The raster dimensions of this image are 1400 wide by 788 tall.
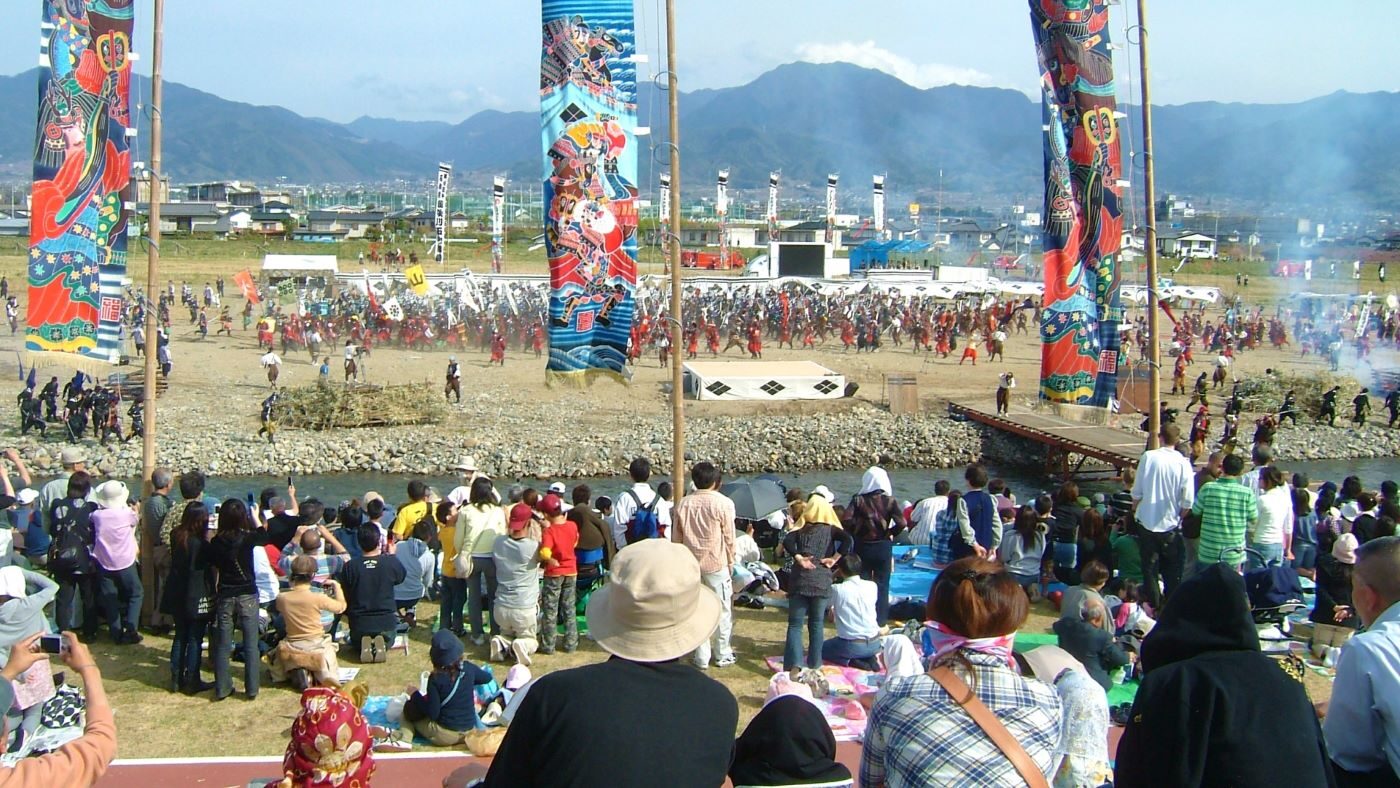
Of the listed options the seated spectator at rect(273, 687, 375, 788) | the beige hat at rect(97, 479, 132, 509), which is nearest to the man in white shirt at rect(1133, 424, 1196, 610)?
the seated spectator at rect(273, 687, 375, 788)

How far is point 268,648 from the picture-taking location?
7852 mm

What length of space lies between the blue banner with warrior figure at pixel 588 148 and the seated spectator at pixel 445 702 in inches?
115

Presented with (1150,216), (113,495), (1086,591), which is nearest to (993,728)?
(1086,591)

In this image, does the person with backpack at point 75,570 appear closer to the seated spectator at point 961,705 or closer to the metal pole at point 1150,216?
the seated spectator at point 961,705

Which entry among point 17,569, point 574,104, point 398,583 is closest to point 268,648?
point 398,583

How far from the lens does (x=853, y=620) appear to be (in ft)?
25.0

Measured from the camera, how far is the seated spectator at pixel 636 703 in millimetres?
2541

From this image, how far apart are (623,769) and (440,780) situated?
138 inches

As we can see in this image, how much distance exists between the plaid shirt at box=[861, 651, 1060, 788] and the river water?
58.6 feet

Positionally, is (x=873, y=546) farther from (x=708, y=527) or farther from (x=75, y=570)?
(x=75, y=570)

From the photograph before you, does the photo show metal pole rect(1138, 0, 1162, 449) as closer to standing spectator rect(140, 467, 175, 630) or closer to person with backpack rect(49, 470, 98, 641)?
standing spectator rect(140, 467, 175, 630)

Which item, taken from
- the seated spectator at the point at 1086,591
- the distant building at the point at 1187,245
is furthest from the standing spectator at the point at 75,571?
the distant building at the point at 1187,245

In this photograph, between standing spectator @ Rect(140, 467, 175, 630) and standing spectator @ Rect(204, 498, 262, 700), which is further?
standing spectator @ Rect(140, 467, 175, 630)

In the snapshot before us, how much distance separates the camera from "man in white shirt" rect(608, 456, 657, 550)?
28.9 ft
